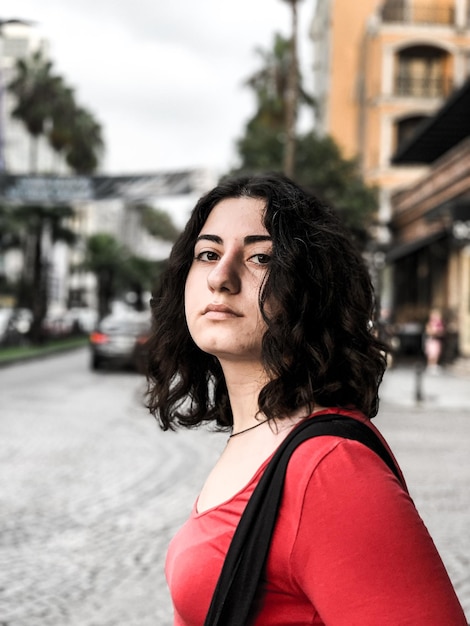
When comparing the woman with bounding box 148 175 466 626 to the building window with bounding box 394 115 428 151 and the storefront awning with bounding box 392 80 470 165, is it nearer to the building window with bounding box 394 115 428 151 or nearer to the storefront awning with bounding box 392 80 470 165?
the storefront awning with bounding box 392 80 470 165

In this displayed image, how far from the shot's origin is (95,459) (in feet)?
35.9

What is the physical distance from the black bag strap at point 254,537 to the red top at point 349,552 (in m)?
0.02

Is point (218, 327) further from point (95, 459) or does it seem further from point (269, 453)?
point (95, 459)

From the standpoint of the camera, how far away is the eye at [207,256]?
6.25 ft

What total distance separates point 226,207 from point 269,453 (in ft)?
1.59

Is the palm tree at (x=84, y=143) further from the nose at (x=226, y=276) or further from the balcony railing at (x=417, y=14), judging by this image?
the nose at (x=226, y=276)

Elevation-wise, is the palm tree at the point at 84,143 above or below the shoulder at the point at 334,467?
above

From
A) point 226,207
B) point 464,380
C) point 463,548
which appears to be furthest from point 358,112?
point 226,207

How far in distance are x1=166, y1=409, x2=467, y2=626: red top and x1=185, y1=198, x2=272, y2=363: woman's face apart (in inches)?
11.9

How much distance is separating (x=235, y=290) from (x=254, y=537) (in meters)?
0.47

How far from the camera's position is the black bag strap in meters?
1.52

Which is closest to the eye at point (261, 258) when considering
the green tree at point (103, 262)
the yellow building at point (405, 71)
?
the yellow building at point (405, 71)

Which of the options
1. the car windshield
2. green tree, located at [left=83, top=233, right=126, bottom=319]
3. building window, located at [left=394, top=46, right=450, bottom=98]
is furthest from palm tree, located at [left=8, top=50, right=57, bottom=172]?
the car windshield

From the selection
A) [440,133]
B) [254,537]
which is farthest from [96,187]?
[254,537]
